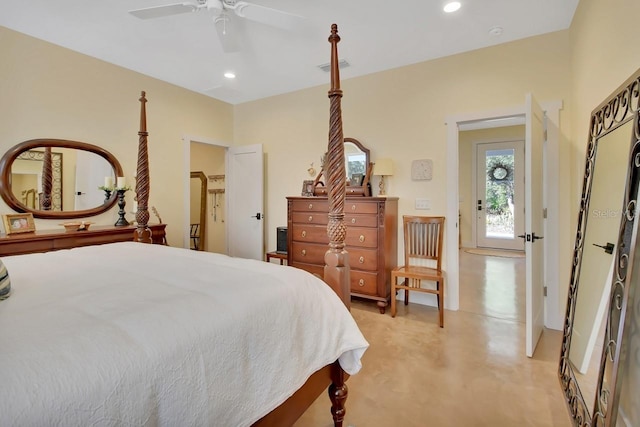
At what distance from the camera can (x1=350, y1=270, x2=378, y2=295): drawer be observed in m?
3.27

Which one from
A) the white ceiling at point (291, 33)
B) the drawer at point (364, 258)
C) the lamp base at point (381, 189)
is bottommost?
the drawer at point (364, 258)

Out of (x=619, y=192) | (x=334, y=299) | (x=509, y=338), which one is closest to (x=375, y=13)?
(x=619, y=192)

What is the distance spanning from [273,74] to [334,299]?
3.32 metres

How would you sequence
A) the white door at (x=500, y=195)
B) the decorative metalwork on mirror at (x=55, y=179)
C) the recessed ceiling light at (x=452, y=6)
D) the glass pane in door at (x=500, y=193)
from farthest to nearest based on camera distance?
the glass pane in door at (x=500, y=193) < the white door at (x=500, y=195) < the decorative metalwork on mirror at (x=55, y=179) < the recessed ceiling light at (x=452, y=6)

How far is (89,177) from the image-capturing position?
340 cm

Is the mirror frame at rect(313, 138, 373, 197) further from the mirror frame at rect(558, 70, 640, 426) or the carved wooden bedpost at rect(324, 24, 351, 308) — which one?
the mirror frame at rect(558, 70, 640, 426)

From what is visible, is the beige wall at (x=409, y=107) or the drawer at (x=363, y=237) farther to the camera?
the drawer at (x=363, y=237)

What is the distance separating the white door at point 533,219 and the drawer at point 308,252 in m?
2.01

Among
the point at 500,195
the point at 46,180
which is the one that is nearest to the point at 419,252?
the point at 46,180

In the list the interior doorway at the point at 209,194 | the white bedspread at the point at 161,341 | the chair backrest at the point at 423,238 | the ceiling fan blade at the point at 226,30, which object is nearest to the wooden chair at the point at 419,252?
the chair backrest at the point at 423,238

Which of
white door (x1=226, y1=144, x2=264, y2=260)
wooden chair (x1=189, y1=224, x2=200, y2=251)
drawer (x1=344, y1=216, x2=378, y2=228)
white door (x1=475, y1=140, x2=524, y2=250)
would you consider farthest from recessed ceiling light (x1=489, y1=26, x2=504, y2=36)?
wooden chair (x1=189, y1=224, x2=200, y2=251)

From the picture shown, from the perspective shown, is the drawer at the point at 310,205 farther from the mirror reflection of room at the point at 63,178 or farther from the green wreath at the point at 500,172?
the green wreath at the point at 500,172

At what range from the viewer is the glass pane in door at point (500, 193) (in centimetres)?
673

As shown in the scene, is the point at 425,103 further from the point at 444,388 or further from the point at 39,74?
the point at 39,74
